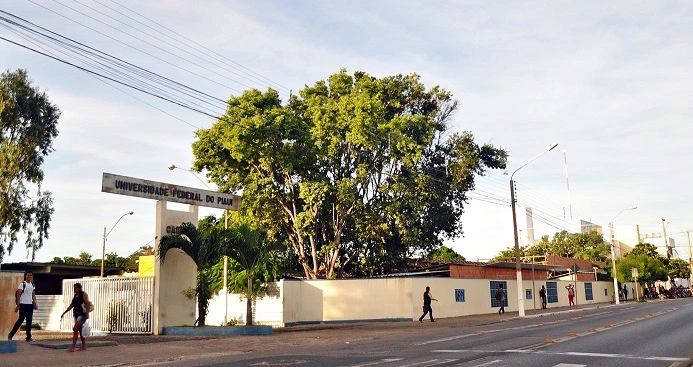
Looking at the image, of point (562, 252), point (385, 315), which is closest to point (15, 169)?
point (385, 315)

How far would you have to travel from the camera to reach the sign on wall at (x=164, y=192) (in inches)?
875

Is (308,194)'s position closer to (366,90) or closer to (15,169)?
(366,90)

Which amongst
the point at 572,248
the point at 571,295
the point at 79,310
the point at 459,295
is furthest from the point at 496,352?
the point at 572,248

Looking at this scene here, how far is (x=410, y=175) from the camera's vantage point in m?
39.0

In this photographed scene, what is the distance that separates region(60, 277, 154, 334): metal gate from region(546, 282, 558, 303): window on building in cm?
3568

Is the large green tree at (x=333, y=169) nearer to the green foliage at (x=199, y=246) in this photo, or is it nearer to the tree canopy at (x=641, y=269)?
the green foliage at (x=199, y=246)

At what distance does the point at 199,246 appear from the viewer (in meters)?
23.5

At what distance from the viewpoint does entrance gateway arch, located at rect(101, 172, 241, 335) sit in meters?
22.9

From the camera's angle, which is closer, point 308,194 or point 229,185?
point 308,194

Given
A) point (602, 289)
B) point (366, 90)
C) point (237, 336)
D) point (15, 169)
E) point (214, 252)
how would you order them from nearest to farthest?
point (237, 336), point (214, 252), point (366, 90), point (15, 169), point (602, 289)

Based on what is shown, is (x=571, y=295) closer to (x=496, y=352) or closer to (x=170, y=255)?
(x=170, y=255)

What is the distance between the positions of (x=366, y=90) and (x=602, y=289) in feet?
140

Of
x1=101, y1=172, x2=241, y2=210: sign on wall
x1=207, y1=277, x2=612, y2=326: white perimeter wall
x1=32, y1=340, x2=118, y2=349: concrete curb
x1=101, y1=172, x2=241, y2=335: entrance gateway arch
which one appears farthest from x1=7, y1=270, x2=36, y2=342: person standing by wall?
x1=207, y1=277, x2=612, y2=326: white perimeter wall

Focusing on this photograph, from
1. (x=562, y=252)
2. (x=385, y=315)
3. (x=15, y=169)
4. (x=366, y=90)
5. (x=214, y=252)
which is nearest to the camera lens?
(x=214, y=252)
